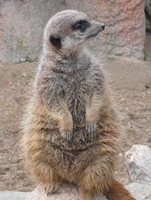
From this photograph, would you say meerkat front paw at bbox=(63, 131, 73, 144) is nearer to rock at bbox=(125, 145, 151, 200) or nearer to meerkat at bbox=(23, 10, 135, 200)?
meerkat at bbox=(23, 10, 135, 200)

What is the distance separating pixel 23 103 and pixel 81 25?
8.19 feet

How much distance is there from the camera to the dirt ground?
345 centimetres

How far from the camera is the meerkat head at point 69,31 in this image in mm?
2127

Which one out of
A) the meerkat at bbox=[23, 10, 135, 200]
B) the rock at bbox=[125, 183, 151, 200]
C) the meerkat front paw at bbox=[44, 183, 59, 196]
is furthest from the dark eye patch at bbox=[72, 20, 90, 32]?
the rock at bbox=[125, 183, 151, 200]

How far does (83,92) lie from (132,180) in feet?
4.31

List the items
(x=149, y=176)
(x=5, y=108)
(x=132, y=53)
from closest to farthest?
1. (x=149, y=176)
2. (x=5, y=108)
3. (x=132, y=53)

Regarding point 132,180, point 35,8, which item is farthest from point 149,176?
A: point 35,8

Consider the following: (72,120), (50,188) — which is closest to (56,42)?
(72,120)

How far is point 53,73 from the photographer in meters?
2.20

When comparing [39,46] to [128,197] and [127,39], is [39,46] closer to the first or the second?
[127,39]

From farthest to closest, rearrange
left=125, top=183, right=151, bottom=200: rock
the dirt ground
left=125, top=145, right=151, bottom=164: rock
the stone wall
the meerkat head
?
the stone wall → the dirt ground → left=125, top=145, right=151, bottom=164: rock → left=125, top=183, right=151, bottom=200: rock → the meerkat head

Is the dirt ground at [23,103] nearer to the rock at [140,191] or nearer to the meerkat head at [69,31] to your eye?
the rock at [140,191]

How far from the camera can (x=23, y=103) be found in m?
4.41

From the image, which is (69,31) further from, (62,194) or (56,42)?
(62,194)
